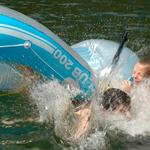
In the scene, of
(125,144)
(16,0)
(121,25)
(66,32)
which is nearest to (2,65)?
(125,144)

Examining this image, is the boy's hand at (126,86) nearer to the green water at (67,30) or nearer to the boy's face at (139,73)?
the boy's face at (139,73)

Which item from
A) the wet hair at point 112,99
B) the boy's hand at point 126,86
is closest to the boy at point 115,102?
the wet hair at point 112,99

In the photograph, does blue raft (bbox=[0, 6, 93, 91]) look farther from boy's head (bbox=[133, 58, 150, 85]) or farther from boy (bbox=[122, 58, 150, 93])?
boy's head (bbox=[133, 58, 150, 85])

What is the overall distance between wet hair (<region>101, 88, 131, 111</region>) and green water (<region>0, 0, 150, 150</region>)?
365mm

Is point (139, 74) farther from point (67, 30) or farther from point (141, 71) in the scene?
point (67, 30)

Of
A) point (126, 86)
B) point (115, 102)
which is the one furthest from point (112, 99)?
point (126, 86)

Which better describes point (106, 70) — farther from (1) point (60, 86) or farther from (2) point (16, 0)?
(2) point (16, 0)

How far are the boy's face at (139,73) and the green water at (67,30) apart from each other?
98cm

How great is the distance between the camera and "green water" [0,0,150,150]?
6.05 meters

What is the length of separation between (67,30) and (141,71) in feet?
14.4

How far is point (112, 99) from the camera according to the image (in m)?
6.37

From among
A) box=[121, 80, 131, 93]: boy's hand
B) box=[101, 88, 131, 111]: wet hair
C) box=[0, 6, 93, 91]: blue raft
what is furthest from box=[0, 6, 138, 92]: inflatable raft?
box=[101, 88, 131, 111]: wet hair

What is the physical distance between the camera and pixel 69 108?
6211mm

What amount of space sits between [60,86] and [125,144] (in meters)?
1.21
